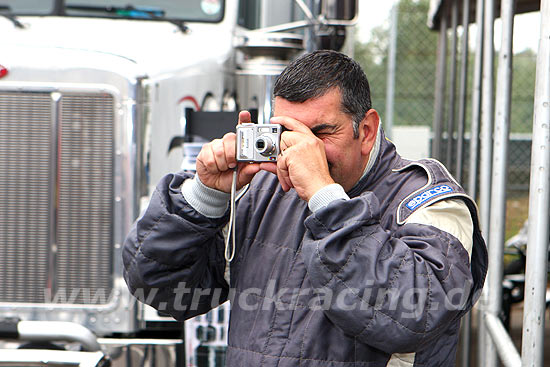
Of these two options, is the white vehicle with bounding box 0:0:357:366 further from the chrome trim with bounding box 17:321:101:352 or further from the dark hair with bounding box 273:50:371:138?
the dark hair with bounding box 273:50:371:138

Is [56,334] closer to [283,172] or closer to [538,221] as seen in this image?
[283,172]

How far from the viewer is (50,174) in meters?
3.75

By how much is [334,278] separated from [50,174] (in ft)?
7.90

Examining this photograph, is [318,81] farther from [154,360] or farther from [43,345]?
[43,345]

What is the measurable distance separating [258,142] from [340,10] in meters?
2.04

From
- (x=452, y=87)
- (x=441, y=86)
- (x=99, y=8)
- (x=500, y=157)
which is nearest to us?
(x=500, y=157)

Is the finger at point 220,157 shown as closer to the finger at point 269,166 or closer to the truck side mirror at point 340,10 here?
the finger at point 269,166

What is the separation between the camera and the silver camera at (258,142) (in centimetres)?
192

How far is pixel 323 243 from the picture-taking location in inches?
67.4

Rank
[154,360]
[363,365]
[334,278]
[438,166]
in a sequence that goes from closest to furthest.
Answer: [334,278]
[363,365]
[438,166]
[154,360]

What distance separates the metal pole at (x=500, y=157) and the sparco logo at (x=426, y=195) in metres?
1.46

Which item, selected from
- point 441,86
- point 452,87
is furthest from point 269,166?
point 441,86

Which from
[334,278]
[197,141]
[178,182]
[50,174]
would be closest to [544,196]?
[334,278]

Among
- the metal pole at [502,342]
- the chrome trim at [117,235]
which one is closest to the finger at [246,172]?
the metal pole at [502,342]
